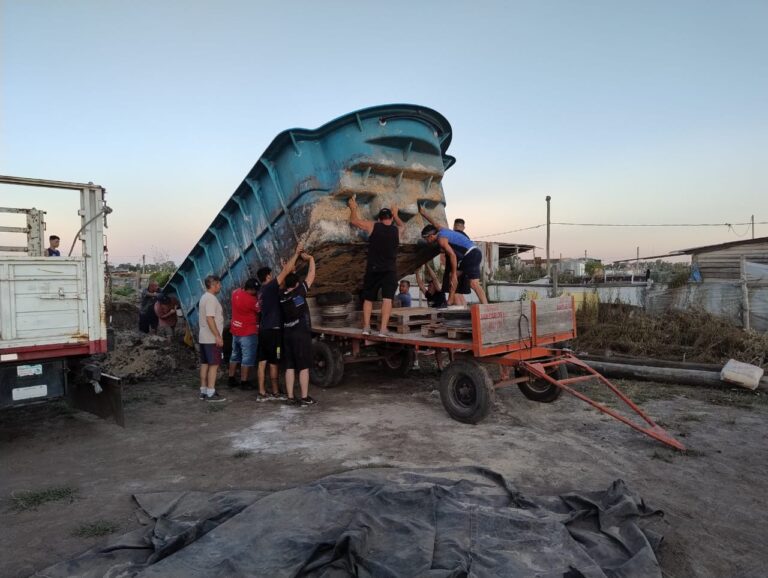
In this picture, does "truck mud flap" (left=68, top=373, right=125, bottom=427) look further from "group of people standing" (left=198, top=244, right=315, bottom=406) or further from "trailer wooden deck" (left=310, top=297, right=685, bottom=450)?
"trailer wooden deck" (left=310, top=297, right=685, bottom=450)

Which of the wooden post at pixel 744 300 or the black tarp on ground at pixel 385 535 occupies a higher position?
the wooden post at pixel 744 300

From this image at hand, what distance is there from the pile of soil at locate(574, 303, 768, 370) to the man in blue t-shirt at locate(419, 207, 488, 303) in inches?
165

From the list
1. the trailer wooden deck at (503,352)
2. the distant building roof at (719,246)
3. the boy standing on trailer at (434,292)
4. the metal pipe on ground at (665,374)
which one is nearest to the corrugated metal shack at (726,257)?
the distant building roof at (719,246)

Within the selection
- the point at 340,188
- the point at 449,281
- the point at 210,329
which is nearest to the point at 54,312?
the point at 210,329

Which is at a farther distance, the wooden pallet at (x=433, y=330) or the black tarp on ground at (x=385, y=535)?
the wooden pallet at (x=433, y=330)

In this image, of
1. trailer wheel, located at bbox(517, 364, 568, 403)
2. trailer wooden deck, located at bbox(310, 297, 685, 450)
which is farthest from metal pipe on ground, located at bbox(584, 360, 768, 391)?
trailer wheel, located at bbox(517, 364, 568, 403)

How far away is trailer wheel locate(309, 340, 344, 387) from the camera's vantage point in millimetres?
7457

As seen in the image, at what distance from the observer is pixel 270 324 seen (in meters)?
6.82

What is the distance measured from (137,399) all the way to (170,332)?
152 inches

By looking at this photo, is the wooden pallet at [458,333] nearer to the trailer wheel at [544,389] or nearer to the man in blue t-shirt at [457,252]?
the man in blue t-shirt at [457,252]

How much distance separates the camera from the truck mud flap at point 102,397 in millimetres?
5375

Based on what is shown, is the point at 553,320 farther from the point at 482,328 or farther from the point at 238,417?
the point at 238,417

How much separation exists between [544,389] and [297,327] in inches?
129

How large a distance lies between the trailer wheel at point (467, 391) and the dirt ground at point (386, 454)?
15 centimetres
